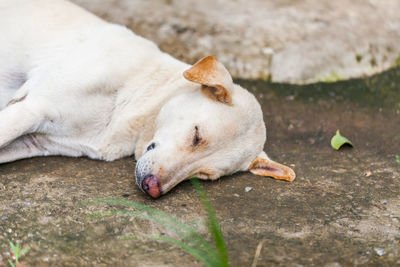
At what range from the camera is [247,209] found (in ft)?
10.2

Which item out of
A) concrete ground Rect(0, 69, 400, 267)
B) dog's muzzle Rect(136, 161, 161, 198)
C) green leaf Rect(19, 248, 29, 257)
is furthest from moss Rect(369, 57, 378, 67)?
green leaf Rect(19, 248, 29, 257)

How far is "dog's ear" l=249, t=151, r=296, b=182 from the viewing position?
11.8ft

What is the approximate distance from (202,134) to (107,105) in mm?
752

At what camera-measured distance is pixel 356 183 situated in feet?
11.8

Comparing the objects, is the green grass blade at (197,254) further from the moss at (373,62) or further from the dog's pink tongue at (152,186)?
the moss at (373,62)

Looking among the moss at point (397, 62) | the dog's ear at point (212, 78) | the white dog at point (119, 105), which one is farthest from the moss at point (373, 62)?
the dog's ear at point (212, 78)

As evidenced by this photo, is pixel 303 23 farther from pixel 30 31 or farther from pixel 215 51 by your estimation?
pixel 30 31

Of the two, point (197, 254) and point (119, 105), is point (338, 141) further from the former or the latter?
point (197, 254)

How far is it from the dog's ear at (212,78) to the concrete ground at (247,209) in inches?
23.6

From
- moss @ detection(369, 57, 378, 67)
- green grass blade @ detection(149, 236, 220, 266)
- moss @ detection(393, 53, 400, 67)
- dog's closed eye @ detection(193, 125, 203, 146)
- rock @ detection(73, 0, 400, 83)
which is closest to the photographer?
green grass blade @ detection(149, 236, 220, 266)

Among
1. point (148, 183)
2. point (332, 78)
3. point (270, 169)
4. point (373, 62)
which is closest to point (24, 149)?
point (148, 183)

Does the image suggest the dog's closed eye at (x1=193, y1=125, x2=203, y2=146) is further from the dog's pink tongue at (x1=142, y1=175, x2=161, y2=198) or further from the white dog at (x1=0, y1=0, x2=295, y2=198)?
the dog's pink tongue at (x1=142, y1=175, x2=161, y2=198)

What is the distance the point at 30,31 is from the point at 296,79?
8.69ft

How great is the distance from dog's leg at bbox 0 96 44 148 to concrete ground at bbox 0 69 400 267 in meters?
0.25
